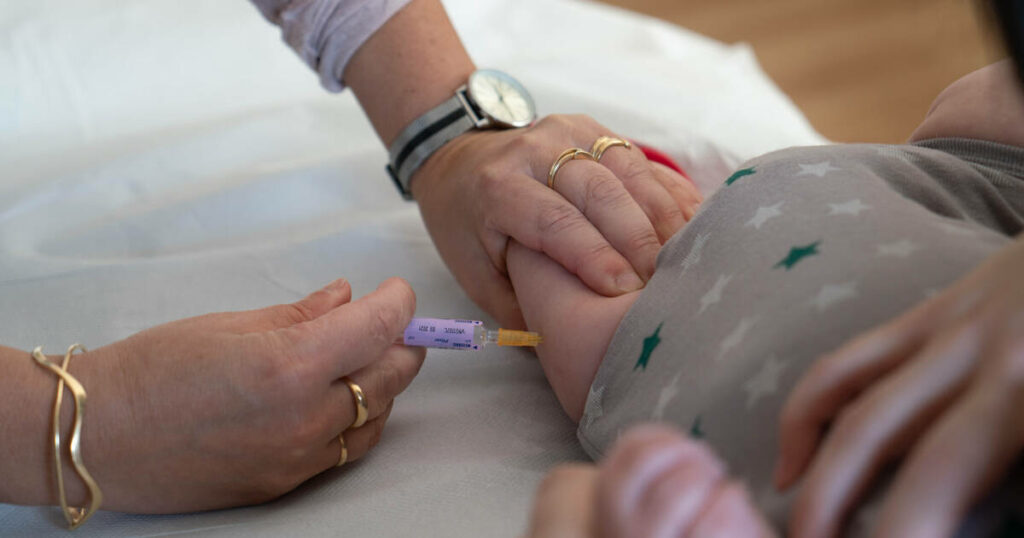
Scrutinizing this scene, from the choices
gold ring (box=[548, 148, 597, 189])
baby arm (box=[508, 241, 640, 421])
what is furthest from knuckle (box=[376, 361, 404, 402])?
gold ring (box=[548, 148, 597, 189])

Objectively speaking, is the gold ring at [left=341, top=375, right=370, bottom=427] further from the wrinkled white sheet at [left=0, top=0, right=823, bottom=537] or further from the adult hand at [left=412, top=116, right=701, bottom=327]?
the adult hand at [left=412, top=116, right=701, bottom=327]

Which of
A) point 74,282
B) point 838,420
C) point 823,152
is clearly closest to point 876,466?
point 838,420

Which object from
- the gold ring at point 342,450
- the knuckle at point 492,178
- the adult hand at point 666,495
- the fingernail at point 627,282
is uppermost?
the adult hand at point 666,495

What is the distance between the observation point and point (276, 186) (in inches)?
46.6

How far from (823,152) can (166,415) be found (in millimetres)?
525

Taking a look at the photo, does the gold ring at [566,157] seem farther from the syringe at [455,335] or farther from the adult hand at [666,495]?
the adult hand at [666,495]

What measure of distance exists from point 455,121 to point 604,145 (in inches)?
7.7

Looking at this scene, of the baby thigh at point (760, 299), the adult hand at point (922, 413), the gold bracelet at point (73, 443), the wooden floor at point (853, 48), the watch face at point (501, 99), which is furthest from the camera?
the wooden floor at point (853, 48)

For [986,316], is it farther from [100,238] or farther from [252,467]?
[100,238]

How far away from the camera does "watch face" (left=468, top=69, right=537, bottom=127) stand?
1.02 meters

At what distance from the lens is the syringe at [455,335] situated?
2.64 ft

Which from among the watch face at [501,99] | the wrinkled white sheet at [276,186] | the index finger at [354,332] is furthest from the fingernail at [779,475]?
the watch face at [501,99]

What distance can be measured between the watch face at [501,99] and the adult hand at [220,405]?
36 cm

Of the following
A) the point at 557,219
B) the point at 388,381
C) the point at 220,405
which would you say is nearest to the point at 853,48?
the point at 557,219
